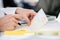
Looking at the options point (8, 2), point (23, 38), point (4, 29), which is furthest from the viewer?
point (8, 2)

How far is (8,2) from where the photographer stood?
125 inches

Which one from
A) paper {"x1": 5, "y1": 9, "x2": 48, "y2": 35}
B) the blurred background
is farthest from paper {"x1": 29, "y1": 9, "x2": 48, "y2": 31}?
the blurred background

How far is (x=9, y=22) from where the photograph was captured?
0.82 meters

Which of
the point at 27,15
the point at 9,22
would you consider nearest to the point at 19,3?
the point at 27,15

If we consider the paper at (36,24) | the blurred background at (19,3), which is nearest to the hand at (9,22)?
the paper at (36,24)

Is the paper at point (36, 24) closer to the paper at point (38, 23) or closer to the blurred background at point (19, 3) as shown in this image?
the paper at point (38, 23)

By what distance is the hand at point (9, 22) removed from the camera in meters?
0.80

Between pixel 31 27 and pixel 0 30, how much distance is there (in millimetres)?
158

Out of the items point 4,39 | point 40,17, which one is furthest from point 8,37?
point 40,17

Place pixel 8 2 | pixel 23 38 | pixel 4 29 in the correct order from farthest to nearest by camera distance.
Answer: pixel 8 2, pixel 4 29, pixel 23 38

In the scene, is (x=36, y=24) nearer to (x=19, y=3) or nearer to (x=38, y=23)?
(x=38, y=23)

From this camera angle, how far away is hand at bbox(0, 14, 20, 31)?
797 mm

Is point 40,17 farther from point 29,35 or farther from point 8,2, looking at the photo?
point 8,2

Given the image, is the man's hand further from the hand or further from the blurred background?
the blurred background
